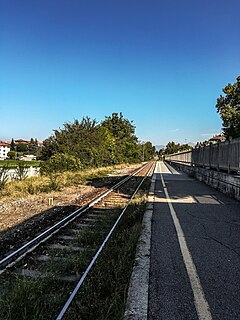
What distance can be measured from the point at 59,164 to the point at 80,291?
21.6m

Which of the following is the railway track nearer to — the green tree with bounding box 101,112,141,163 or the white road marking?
the white road marking

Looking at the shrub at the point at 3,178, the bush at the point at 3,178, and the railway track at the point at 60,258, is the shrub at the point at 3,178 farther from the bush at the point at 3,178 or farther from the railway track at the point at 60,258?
the railway track at the point at 60,258

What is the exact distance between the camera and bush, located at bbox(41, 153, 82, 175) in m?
24.0

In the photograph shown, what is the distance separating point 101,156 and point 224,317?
34829mm

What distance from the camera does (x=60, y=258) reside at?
16.8ft

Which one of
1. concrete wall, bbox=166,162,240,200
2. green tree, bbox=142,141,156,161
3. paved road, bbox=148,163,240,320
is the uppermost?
green tree, bbox=142,141,156,161

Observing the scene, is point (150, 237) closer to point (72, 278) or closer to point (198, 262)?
point (198, 262)

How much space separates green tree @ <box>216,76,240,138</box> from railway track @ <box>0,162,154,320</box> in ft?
94.0

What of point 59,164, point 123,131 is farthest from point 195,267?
point 123,131

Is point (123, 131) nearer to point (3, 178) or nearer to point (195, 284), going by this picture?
point (3, 178)

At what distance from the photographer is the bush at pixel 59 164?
24.0m

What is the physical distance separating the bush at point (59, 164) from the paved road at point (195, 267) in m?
16.7

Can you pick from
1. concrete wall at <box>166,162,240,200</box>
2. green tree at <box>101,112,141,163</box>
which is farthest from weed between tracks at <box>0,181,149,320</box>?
green tree at <box>101,112,141,163</box>

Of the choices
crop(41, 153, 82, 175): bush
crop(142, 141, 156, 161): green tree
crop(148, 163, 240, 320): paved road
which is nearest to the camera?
crop(148, 163, 240, 320): paved road
